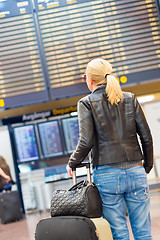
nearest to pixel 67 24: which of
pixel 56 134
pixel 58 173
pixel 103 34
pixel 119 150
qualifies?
pixel 103 34

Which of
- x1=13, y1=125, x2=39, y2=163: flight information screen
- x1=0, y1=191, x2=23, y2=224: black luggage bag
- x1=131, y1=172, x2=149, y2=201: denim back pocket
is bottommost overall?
x1=0, y1=191, x2=23, y2=224: black luggage bag

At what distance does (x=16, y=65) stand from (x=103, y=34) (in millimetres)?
1271

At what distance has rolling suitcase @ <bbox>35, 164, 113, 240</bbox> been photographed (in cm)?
208

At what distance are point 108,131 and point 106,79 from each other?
34cm

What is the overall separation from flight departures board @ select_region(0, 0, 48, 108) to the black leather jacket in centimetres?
288

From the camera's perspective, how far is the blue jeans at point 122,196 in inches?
84.3

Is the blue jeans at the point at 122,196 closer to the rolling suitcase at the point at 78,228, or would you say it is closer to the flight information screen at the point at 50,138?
the rolling suitcase at the point at 78,228

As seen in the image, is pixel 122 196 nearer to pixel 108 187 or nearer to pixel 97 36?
pixel 108 187

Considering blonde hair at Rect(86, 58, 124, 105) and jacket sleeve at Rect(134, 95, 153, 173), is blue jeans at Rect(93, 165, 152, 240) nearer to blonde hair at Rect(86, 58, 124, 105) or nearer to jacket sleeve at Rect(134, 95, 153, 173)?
jacket sleeve at Rect(134, 95, 153, 173)

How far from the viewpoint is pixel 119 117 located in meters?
2.24

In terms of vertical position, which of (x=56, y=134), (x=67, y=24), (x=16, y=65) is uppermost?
(x=67, y=24)

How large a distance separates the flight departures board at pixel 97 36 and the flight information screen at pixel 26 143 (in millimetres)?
2024

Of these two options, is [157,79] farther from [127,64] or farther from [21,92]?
[21,92]

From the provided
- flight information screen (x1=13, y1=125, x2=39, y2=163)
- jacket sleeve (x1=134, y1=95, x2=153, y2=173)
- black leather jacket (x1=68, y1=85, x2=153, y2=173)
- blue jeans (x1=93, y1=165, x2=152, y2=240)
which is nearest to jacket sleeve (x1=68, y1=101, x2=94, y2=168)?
black leather jacket (x1=68, y1=85, x2=153, y2=173)
